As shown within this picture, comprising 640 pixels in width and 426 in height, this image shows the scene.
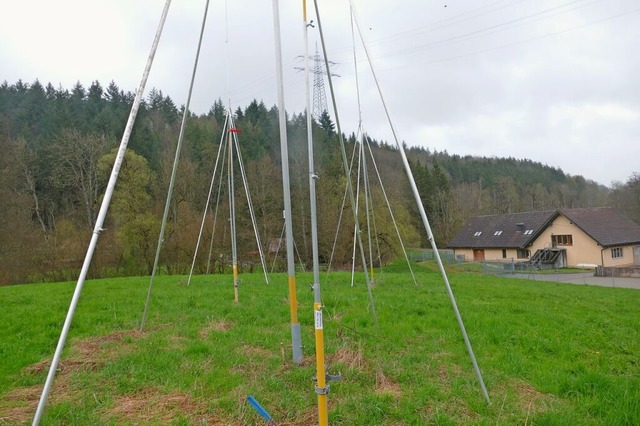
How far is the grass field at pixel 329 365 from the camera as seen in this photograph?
348 cm

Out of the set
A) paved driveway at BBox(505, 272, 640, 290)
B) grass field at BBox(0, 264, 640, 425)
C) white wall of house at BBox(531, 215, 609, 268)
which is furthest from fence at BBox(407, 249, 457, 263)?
grass field at BBox(0, 264, 640, 425)

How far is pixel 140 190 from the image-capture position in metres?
23.6

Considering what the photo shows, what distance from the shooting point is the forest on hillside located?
2111 centimetres

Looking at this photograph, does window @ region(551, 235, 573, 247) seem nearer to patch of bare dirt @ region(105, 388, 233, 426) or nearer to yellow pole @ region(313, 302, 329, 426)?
yellow pole @ region(313, 302, 329, 426)

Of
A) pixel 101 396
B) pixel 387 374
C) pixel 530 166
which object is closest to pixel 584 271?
pixel 387 374

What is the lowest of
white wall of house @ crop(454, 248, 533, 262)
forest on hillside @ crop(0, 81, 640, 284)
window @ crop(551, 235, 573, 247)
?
white wall of house @ crop(454, 248, 533, 262)

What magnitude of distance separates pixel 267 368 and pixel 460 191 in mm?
60580

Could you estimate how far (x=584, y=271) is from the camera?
3253 centimetres

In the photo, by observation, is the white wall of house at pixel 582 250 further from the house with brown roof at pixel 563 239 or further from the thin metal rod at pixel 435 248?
the thin metal rod at pixel 435 248

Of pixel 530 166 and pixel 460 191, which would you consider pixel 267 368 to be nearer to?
pixel 460 191

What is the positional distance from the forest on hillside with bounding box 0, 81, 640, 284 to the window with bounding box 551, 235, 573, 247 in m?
12.3

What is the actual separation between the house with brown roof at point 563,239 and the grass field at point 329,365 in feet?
102

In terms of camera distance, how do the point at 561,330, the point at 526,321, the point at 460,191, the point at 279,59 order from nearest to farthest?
the point at 279,59 → the point at 561,330 → the point at 526,321 → the point at 460,191

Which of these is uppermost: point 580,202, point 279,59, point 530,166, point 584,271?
point 530,166
